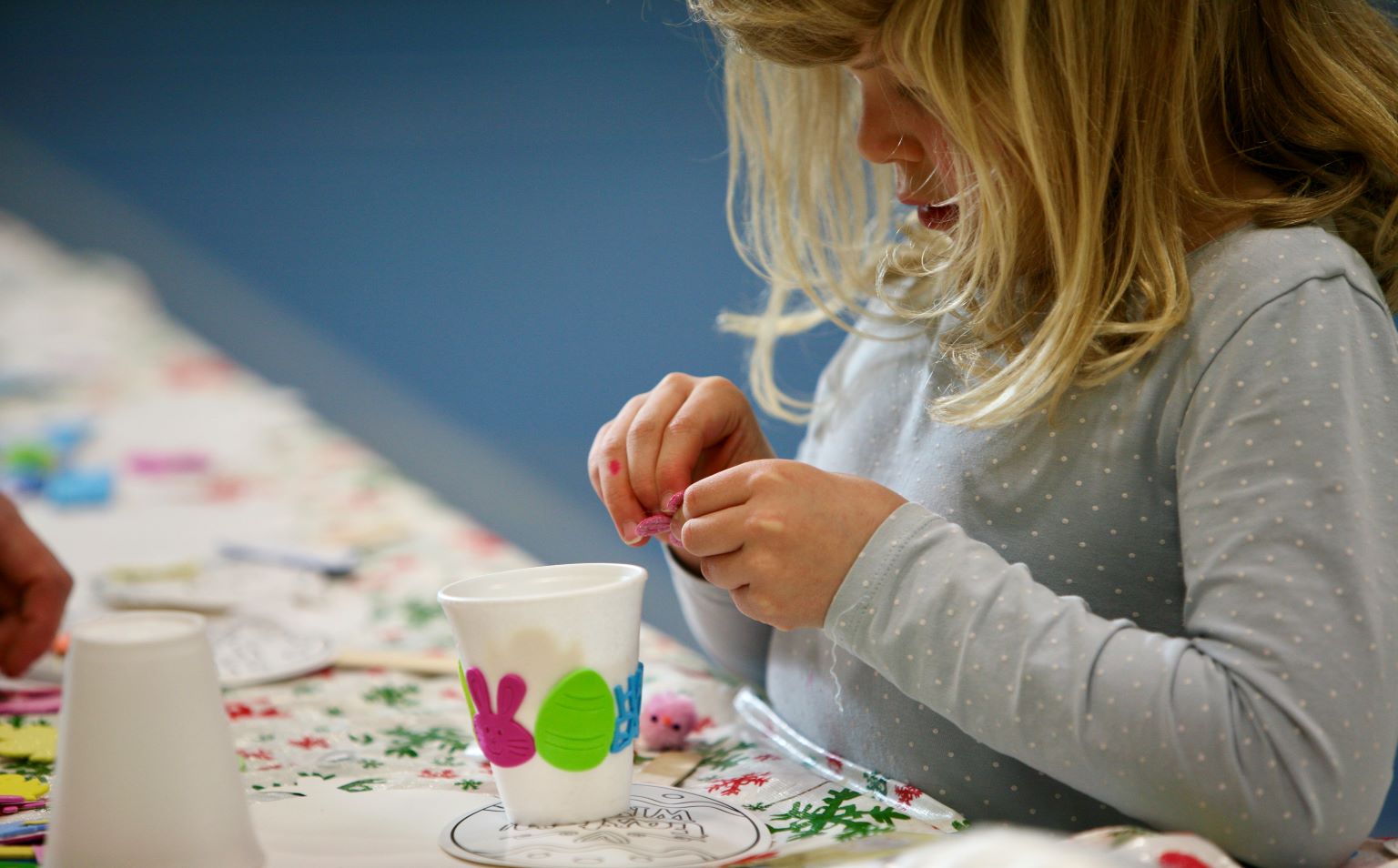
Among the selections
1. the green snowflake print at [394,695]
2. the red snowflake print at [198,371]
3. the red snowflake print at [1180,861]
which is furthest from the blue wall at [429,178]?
the red snowflake print at [1180,861]

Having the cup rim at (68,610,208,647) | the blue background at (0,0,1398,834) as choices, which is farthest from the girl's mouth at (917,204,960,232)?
the blue background at (0,0,1398,834)

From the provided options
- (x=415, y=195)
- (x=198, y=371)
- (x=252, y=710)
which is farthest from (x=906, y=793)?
(x=415, y=195)

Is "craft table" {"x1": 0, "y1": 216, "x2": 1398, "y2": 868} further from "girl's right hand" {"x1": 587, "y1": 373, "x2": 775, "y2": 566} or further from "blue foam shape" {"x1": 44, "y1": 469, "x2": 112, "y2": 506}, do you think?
"girl's right hand" {"x1": 587, "y1": 373, "x2": 775, "y2": 566}

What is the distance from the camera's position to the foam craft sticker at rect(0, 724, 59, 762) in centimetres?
75

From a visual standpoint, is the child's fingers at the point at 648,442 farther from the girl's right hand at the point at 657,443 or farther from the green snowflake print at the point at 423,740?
the green snowflake print at the point at 423,740

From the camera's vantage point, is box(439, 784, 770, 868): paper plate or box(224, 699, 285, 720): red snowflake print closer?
box(439, 784, 770, 868): paper plate

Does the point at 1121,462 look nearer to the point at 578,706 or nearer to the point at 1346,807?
the point at 1346,807

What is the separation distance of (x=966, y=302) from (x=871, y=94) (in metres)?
0.14

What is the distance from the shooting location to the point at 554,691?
59 centimetres

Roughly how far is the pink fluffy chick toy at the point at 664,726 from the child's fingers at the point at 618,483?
135mm

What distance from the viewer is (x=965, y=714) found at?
59cm

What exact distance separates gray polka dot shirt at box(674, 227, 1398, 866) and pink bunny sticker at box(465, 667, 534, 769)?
6.2 inches

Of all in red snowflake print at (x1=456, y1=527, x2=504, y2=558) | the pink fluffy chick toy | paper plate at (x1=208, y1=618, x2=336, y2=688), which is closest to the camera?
the pink fluffy chick toy

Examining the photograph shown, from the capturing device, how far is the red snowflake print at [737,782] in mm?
711
